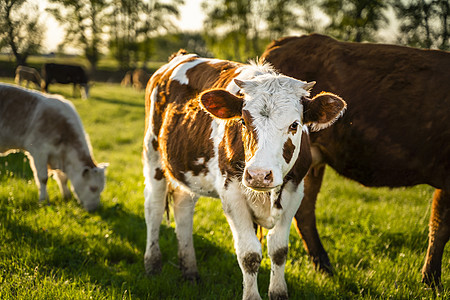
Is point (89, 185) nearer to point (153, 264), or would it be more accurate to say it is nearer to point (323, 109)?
point (153, 264)

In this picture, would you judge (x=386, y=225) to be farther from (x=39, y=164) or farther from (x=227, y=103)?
(x=39, y=164)

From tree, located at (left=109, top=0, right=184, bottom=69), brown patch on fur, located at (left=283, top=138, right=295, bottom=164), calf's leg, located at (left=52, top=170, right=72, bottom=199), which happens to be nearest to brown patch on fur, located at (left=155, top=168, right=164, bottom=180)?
brown patch on fur, located at (left=283, top=138, right=295, bottom=164)

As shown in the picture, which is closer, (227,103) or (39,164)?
(227,103)

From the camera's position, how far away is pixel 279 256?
2904 millimetres

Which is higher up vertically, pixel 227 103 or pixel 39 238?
pixel 227 103

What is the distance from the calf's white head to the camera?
557 cm

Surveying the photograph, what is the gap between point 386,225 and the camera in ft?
16.5

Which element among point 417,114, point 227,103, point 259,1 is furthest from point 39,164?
point 259,1

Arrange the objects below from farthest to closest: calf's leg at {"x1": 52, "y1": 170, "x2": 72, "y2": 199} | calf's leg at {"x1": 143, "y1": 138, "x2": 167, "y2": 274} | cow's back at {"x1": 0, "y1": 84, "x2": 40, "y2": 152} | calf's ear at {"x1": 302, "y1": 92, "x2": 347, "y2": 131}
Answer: calf's leg at {"x1": 52, "y1": 170, "x2": 72, "y2": 199} < cow's back at {"x1": 0, "y1": 84, "x2": 40, "y2": 152} < calf's leg at {"x1": 143, "y1": 138, "x2": 167, "y2": 274} < calf's ear at {"x1": 302, "y1": 92, "x2": 347, "y2": 131}

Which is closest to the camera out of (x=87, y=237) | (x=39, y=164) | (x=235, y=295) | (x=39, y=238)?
(x=235, y=295)

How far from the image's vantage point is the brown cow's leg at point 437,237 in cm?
366

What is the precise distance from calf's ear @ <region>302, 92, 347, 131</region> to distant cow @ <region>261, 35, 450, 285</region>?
4.25 feet

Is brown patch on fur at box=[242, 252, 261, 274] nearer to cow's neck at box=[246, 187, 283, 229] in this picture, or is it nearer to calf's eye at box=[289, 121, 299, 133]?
cow's neck at box=[246, 187, 283, 229]

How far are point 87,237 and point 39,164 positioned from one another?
2174 millimetres
